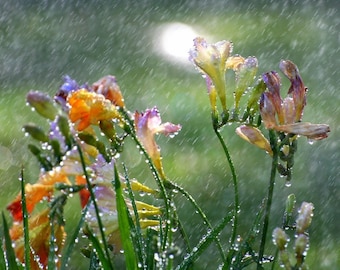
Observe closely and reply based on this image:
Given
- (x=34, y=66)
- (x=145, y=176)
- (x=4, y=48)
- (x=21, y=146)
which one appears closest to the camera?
(x=145, y=176)

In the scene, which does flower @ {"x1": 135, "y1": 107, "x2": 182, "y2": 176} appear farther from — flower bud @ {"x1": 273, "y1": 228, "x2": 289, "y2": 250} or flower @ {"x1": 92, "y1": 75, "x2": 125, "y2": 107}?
flower bud @ {"x1": 273, "y1": 228, "x2": 289, "y2": 250}

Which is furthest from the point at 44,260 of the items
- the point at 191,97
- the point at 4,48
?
the point at 4,48

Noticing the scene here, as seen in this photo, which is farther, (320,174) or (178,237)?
(320,174)

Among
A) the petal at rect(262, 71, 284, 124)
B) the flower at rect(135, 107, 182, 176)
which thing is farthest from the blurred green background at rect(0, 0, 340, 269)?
the petal at rect(262, 71, 284, 124)

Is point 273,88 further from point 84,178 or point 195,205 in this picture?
point 84,178

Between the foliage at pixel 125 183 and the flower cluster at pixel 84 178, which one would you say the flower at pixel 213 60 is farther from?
the flower cluster at pixel 84 178

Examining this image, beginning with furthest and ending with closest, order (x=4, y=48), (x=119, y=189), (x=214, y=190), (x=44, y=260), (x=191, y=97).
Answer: (x=4, y=48) < (x=191, y=97) < (x=214, y=190) < (x=44, y=260) < (x=119, y=189)

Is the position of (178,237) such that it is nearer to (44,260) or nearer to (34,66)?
(44,260)

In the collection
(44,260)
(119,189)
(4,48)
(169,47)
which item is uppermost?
(119,189)
